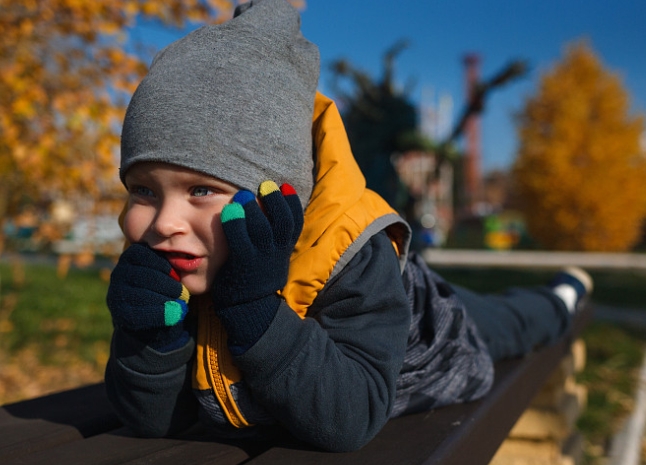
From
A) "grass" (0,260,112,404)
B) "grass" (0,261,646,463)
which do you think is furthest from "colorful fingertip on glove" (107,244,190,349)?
"grass" (0,260,112,404)

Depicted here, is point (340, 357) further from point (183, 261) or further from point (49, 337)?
point (49, 337)

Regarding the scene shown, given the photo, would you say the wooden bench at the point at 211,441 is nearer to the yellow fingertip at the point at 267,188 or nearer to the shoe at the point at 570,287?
the yellow fingertip at the point at 267,188

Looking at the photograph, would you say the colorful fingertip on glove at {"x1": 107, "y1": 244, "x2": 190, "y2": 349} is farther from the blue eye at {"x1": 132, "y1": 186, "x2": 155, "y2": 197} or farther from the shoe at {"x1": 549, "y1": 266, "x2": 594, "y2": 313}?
the shoe at {"x1": 549, "y1": 266, "x2": 594, "y2": 313}

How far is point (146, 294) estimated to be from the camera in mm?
1107

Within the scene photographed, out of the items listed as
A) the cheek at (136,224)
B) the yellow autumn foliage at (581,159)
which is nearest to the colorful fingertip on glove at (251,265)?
the cheek at (136,224)

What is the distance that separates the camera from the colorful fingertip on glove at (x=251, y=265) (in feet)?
3.45

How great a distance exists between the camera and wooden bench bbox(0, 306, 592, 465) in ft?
3.80

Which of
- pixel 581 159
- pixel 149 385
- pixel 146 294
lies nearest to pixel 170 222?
pixel 146 294

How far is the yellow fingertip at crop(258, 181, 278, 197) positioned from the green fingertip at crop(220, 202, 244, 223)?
6 cm

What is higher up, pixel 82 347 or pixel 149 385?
pixel 149 385

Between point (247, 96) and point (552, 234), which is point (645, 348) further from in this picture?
point (552, 234)

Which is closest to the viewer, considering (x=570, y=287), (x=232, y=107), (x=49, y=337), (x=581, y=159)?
(x=232, y=107)

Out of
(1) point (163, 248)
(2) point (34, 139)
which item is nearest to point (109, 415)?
(1) point (163, 248)

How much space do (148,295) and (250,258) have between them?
21cm
